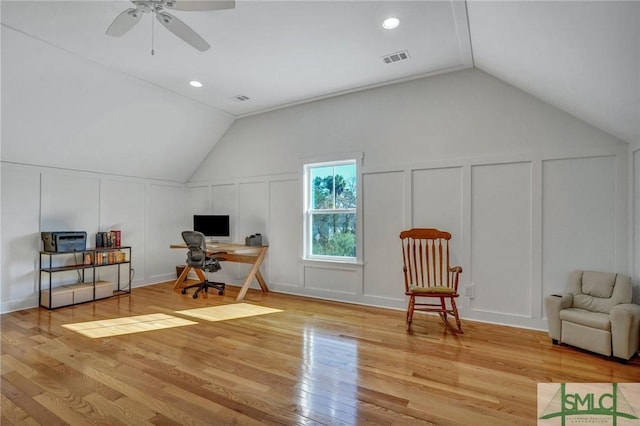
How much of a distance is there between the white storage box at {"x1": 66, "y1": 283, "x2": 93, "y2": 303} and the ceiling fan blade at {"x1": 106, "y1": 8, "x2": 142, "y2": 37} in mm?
3638

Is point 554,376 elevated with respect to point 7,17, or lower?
lower

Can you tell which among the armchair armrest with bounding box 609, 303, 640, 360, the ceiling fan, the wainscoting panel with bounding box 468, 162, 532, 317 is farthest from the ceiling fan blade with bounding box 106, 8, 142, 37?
the armchair armrest with bounding box 609, 303, 640, 360

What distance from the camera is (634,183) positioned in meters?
2.89

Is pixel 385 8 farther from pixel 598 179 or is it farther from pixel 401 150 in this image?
pixel 598 179

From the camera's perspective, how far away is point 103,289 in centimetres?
463

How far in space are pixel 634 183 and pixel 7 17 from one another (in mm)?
5892

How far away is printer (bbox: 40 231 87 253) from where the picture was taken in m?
4.16

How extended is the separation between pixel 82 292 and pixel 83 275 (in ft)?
1.89

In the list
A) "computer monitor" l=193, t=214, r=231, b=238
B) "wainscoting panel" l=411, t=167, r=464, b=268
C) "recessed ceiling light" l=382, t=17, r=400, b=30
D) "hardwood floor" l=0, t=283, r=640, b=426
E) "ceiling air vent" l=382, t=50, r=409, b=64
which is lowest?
"hardwood floor" l=0, t=283, r=640, b=426

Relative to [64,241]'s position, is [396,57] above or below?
above

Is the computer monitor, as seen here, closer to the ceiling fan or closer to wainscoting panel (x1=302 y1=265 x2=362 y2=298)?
wainscoting panel (x1=302 y1=265 x2=362 y2=298)

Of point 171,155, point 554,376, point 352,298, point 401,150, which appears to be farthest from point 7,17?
point 554,376

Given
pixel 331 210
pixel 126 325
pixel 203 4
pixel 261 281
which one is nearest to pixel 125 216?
pixel 126 325

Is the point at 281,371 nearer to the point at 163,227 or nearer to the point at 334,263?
the point at 334,263
